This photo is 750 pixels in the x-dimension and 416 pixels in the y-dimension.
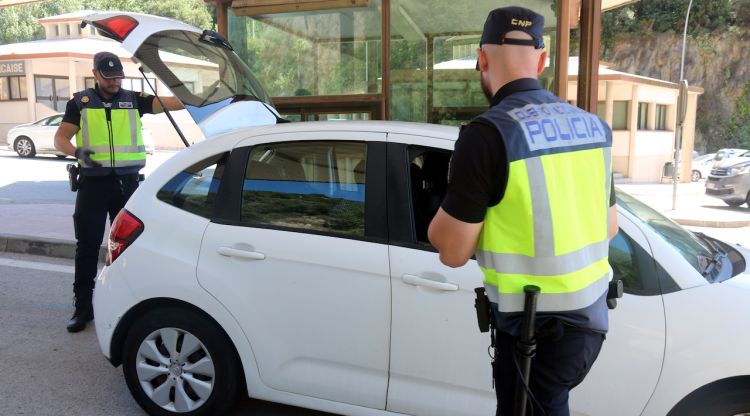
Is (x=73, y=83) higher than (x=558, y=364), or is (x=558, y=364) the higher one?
(x=73, y=83)

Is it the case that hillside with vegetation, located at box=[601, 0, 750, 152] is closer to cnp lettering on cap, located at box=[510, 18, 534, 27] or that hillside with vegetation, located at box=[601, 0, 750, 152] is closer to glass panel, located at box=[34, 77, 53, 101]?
glass panel, located at box=[34, 77, 53, 101]

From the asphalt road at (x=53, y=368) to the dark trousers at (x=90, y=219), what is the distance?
351 mm

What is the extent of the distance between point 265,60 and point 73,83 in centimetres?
2487

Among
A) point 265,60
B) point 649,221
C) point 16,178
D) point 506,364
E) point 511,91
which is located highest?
point 265,60

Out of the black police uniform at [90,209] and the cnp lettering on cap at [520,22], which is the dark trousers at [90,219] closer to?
the black police uniform at [90,209]

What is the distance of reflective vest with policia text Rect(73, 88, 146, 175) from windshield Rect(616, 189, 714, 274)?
136 inches

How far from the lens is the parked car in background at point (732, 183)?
14.5 metres

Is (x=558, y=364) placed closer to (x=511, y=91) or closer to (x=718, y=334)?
(x=511, y=91)

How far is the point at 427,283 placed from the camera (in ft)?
8.43

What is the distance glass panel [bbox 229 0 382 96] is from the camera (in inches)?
293

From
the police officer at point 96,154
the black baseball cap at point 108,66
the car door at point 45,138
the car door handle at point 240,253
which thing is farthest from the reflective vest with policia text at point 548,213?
the car door at point 45,138

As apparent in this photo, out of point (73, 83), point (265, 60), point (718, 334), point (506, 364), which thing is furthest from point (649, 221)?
point (73, 83)

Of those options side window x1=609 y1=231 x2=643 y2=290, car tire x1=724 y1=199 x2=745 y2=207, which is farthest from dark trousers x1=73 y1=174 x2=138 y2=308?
car tire x1=724 y1=199 x2=745 y2=207

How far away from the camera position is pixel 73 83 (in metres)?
28.6
